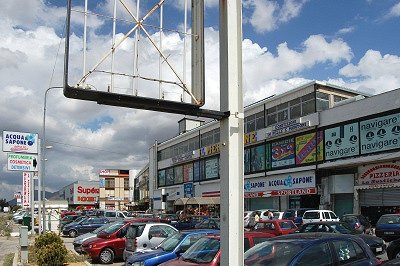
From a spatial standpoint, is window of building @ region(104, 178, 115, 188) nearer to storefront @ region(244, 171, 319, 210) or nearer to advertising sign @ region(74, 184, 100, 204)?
advertising sign @ region(74, 184, 100, 204)

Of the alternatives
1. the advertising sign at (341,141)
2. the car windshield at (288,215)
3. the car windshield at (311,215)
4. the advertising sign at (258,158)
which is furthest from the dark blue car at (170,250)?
the advertising sign at (258,158)

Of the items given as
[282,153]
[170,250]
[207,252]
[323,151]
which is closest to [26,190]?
[282,153]

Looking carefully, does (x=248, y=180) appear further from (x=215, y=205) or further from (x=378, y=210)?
(x=378, y=210)

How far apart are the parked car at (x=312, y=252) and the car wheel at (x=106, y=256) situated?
10.7m

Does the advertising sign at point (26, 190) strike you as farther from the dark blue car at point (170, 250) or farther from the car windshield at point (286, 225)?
the dark blue car at point (170, 250)

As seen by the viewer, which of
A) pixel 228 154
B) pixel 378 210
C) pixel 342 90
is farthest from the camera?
pixel 342 90

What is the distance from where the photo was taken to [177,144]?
74062 millimetres

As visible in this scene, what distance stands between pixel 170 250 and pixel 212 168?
46.7 meters

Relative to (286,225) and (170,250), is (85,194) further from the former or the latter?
(170,250)

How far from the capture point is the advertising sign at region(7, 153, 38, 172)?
87.7 feet

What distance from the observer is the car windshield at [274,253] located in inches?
322

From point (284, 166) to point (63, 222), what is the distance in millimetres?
20703

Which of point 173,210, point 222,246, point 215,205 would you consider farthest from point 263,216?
point 173,210

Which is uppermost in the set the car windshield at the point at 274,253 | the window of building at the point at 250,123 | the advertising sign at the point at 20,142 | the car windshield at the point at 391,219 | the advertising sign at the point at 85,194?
the window of building at the point at 250,123
